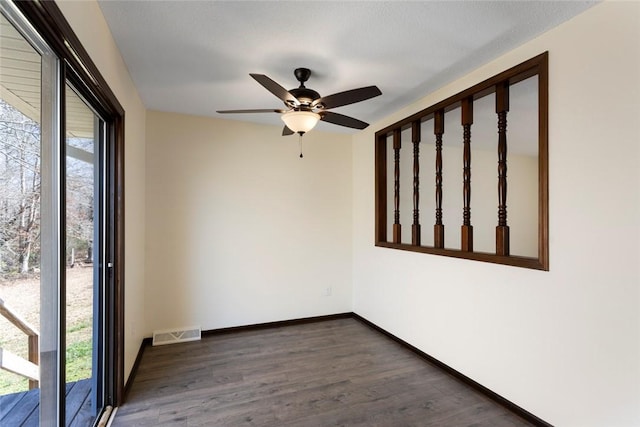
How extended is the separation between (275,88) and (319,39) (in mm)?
425

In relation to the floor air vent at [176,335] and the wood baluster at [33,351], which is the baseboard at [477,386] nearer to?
the floor air vent at [176,335]

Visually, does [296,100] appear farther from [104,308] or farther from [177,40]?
[104,308]

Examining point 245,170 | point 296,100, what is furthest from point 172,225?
point 296,100

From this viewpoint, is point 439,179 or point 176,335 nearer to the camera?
point 439,179

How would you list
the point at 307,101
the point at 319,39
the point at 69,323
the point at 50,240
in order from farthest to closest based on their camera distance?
1. the point at 307,101
2. the point at 319,39
3. the point at 69,323
4. the point at 50,240

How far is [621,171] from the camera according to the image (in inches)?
63.7

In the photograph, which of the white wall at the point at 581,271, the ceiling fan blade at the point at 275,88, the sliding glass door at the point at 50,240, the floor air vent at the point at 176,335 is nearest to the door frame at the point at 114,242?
the sliding glass door at the point at 50,240

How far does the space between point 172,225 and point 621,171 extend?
365 cm

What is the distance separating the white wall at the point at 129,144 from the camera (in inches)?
61.1

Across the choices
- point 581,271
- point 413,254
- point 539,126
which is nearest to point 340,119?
point 539,126

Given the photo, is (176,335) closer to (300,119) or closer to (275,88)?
(300,119)

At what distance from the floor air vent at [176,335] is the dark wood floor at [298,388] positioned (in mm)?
99

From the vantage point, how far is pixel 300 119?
2.28 meters

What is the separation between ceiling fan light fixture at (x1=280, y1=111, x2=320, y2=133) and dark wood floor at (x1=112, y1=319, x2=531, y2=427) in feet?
6.55
